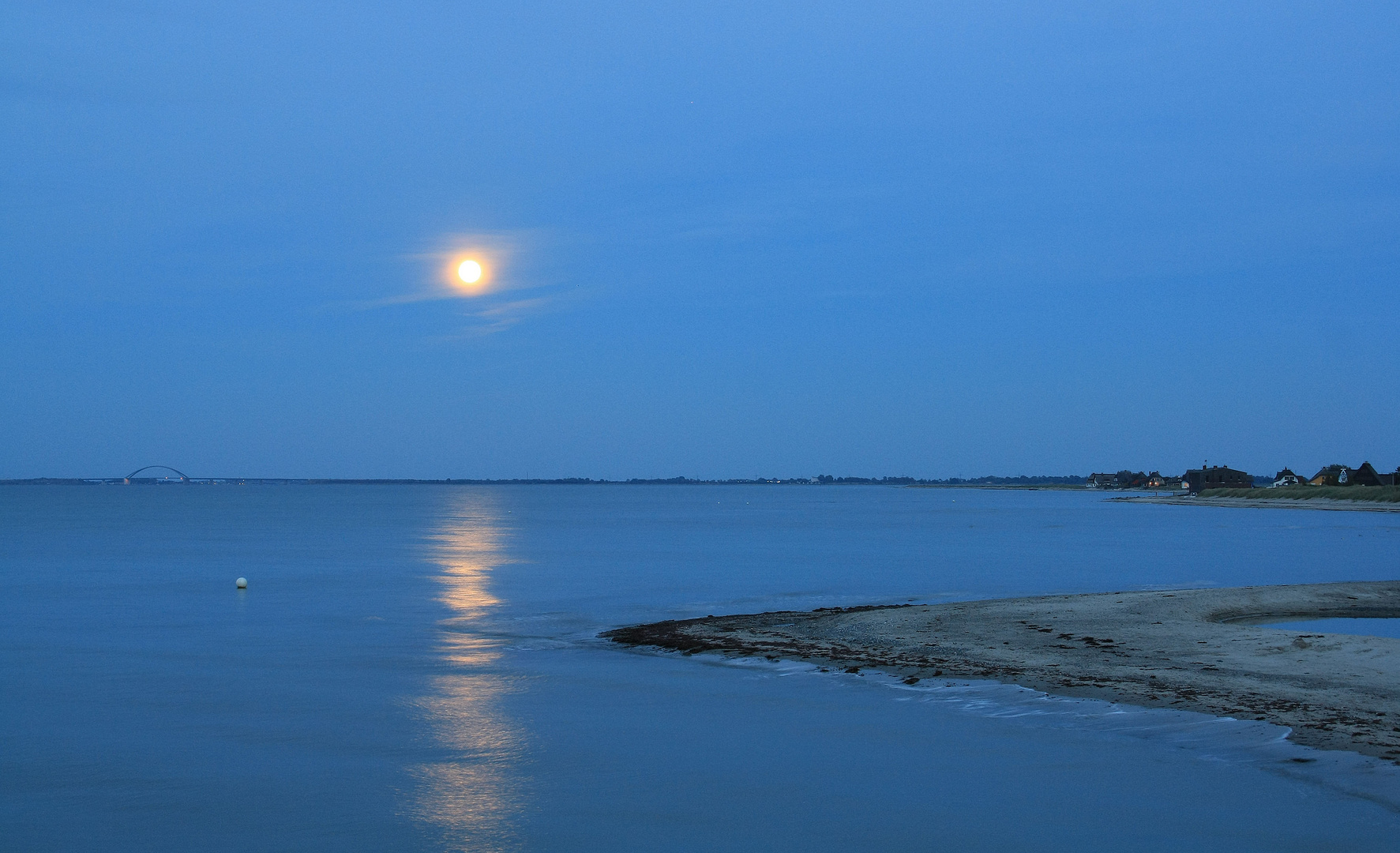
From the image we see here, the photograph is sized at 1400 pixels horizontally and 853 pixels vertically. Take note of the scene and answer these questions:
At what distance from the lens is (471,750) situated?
44.5 ft

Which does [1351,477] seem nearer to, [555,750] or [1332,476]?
[1332,476]

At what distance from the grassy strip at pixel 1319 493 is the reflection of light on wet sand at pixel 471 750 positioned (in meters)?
134

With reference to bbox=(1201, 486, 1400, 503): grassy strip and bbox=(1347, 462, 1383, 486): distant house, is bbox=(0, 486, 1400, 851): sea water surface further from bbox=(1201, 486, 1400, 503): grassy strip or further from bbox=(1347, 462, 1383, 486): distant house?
bbox=(1347, 462, 1383, 486): distant house

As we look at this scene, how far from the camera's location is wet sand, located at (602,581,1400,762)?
14594 mm

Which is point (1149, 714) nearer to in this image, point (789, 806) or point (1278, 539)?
point (789, 806)

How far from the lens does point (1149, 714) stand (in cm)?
1428

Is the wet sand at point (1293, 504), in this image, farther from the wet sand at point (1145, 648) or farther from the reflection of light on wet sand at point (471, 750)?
the reflection of light on wet sand at point (471, 750)

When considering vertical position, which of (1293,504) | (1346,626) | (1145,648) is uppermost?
(1293,504)

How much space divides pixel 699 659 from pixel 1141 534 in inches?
2665

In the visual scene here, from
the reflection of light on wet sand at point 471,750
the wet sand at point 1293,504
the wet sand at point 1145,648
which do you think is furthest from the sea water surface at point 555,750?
the wet sand at point 1293,504

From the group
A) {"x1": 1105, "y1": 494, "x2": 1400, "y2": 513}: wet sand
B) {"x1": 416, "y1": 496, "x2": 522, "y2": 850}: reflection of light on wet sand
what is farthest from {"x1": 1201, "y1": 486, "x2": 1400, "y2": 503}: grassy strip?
{"x1": 416, "y1": 496, "x2": 522, "y2": 850}: reflection of light on wet sand

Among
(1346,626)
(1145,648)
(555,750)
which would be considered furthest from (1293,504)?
(555,750)

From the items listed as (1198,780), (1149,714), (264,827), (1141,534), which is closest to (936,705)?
(1149,714)

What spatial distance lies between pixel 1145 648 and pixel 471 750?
1290cm
